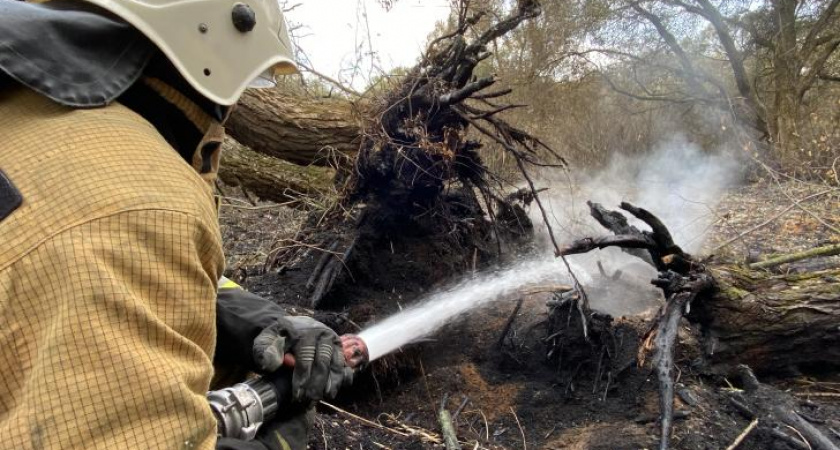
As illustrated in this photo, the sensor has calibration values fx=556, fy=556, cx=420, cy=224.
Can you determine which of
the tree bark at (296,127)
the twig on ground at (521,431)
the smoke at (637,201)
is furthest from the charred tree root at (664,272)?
the tree bark at (296,127)

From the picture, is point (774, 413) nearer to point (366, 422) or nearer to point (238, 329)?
point (366, 422)

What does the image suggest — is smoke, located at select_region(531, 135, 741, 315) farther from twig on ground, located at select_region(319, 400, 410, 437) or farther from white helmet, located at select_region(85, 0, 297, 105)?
white helmet, located at select_region(85, 0, 297, 105)

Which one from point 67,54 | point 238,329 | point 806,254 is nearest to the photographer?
point 67,54

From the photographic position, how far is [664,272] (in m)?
3.38

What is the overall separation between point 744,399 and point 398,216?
258 cm

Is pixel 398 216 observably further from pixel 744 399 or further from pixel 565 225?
pixel 565 225

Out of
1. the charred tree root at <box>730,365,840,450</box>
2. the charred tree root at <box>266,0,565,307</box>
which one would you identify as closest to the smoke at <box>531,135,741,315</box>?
the charred tree root at <box>266,0,565,307</box>

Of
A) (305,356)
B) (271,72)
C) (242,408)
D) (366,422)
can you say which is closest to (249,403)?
Answer: (242,408)

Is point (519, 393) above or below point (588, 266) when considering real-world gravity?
below

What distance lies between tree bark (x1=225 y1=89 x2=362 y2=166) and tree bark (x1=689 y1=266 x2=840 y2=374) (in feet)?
10.5

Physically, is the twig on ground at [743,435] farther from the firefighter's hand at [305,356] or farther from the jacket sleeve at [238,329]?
the jacket sleeve at [238,329]

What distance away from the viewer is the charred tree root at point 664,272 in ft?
9.66

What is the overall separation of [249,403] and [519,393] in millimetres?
2163

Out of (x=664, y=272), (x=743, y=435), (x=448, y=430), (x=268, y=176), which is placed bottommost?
(x=448, y=430)
